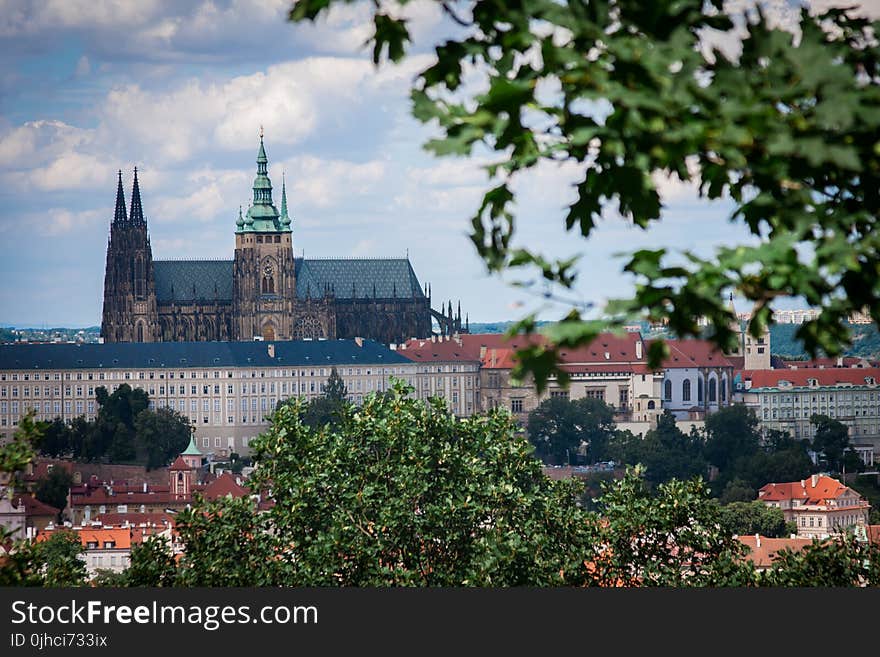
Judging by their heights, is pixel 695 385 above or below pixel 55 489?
above

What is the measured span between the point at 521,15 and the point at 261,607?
20.2 ft

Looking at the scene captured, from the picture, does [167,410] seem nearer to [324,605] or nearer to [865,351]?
[865,351]

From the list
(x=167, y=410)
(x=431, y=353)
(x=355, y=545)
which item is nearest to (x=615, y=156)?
(x=355, y=545)

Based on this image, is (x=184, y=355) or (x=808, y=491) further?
(x=184, y=355)

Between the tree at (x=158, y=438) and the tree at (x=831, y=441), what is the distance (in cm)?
3734

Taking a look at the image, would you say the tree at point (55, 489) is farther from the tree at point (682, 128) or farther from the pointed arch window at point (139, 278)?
the tree at point (682, 128)

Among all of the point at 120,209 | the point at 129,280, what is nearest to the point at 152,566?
the point at 129,280

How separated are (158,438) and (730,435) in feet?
111

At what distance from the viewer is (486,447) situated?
68.8ft

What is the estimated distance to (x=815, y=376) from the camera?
384 feet

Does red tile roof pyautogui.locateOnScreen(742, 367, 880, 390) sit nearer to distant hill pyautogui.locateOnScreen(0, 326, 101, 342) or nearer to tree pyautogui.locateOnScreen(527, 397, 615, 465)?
tree pyautogui.locateOnScreen(527, 397, 615, 465)

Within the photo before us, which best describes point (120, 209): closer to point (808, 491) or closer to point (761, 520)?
point (808, 491)

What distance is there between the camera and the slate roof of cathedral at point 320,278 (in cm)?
→ 12619

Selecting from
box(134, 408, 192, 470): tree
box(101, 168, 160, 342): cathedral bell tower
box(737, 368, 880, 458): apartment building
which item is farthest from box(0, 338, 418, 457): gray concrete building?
box(737, 368, 880, 458): apartment building
